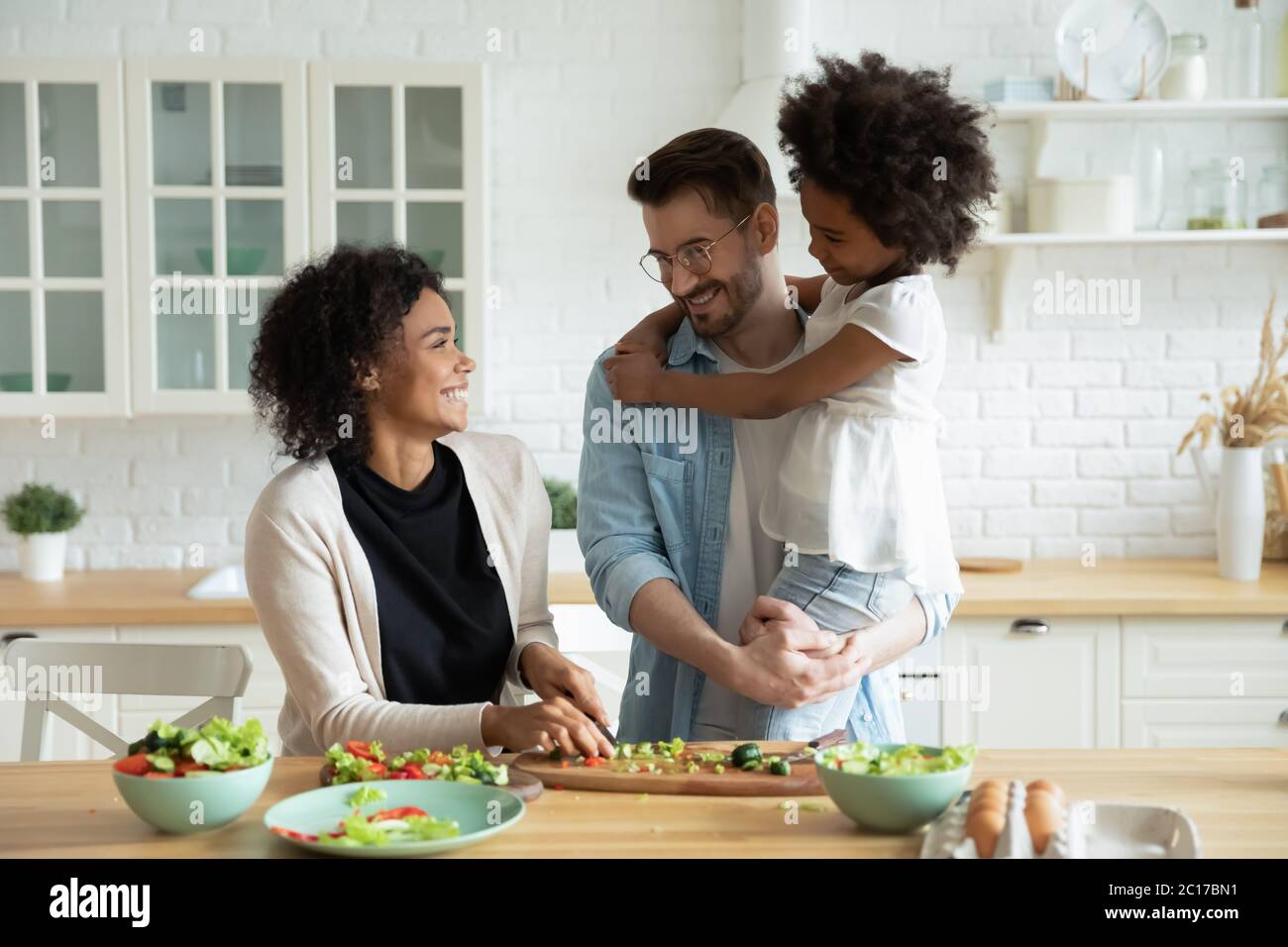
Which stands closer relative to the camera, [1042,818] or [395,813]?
[1042,818]

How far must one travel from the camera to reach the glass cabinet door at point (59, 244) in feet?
11.1

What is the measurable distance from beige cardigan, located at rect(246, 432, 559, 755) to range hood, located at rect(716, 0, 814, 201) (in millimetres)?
1771

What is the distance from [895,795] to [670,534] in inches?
27.8

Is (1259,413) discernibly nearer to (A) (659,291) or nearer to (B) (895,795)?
(A) (659,291)

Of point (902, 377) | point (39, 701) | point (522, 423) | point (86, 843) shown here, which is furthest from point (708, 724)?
point (522, 423)

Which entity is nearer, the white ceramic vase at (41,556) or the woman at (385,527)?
the woman at (385,527)

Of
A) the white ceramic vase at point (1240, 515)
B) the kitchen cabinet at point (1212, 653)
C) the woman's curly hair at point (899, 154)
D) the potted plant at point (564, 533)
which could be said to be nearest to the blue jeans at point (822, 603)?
the woman's curly hair at point (899, 154)

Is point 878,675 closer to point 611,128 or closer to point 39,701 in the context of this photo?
point 39,701

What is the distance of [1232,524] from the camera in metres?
3.44

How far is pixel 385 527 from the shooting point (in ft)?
6.31

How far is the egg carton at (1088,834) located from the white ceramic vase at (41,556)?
9.46 ft

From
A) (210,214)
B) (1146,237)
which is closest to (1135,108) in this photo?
(1146,237)

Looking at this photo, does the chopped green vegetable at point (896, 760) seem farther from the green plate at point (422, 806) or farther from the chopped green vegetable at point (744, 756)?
the green plate at point (422, 806)

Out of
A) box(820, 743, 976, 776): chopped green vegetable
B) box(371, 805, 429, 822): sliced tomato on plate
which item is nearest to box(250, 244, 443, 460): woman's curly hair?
box(371, 805, 429, 822): sliced tomato on plate
